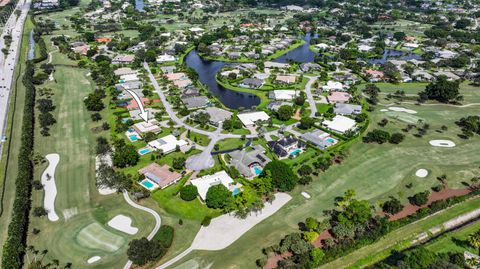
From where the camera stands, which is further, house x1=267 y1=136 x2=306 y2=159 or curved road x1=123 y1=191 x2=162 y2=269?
house x1=267 y1=136 x2=306 y2=159

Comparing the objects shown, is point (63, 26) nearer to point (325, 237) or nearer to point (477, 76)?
point (325, 237)

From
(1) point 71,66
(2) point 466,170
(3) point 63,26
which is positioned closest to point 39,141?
(1) point 71,66

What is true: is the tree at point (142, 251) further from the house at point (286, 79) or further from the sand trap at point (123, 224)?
the house at point (286, 79)

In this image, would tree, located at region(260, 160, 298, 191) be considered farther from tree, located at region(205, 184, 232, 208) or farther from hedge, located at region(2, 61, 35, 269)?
hedge, located at region(2, 61, 35, 269)

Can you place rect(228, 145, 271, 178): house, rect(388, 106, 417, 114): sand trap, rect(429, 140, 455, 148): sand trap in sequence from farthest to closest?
rect(388, 106, 417, 114): sand trap
rect(429, 140, 455, 148): sand trap
rect(228, 145, 271, 178): house

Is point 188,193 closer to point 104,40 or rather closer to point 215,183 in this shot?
point 215,183

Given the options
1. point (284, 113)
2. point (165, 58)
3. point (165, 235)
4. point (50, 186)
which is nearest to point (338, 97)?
point (284, 113)

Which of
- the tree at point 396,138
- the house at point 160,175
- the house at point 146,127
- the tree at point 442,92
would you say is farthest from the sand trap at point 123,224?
the tree at point 442,92

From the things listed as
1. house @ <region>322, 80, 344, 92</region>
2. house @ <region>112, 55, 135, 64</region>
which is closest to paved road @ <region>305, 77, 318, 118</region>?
house @ <region>322, 80, 344, 92</region>
